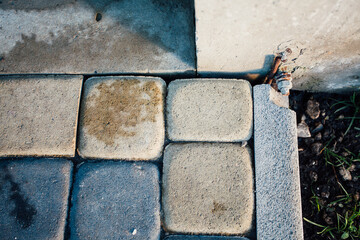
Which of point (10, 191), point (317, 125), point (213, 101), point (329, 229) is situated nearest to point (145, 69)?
point (213, 101)

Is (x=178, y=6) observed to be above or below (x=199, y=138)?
above

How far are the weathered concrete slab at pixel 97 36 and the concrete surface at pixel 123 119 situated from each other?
0.41 ft

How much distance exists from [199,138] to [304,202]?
0.69 m

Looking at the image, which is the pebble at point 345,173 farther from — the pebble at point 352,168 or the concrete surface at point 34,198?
the concrete surface at point 34,198

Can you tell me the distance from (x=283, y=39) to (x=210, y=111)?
47 centimetres

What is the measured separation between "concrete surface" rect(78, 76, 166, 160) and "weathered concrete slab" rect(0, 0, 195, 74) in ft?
0.41

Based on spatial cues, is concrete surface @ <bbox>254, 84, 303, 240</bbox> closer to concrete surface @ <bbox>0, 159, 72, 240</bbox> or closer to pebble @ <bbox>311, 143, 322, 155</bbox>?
pebble @ <bbox>311, 143, 322, 155</bbox>

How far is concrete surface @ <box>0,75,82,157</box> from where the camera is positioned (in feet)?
4.21

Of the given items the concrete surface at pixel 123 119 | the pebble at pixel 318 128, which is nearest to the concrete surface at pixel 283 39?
the pebble at pixel 318 128

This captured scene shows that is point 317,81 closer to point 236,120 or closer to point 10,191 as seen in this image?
point 236,120

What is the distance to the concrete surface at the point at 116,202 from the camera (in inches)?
46.7

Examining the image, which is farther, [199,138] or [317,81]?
[317,81]

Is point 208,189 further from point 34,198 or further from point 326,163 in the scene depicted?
point 34,198

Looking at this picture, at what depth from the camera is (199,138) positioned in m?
1.25
